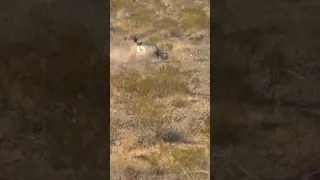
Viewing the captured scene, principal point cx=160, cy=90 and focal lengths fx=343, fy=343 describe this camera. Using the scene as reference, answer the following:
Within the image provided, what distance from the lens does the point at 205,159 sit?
1.57 m

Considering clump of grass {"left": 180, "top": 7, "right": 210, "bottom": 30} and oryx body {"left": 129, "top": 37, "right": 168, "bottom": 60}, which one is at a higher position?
clump of grass {"left": 180, "top": 7, "right": 210, "bottom": 30}
